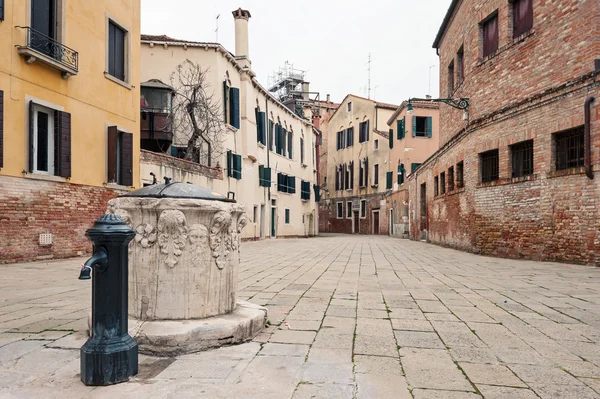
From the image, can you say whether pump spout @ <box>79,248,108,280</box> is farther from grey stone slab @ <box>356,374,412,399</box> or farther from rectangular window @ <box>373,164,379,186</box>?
rectangular window @ <box>373,164,379,186</box>

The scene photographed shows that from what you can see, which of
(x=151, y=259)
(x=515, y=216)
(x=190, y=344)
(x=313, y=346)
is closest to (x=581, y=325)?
(x=313, y=346)

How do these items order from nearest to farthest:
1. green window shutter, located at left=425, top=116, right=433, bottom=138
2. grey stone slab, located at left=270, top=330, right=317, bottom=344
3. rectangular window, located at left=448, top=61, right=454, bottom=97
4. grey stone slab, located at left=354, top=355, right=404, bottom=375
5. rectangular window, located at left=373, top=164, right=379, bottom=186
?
1. grey stone slab, located at left=354, top=355, right=404, bottom=375
2. grey stone slab, located at left=270, top=330, right=317, bottom=344
3. rectangular window, located at left=448, top=61, right=454, bottom=97
4. green window shutter, located at left=425, top=116, right=433, bottom=138
5. rectangular window, located at left=373, top=164, right=379, bottom=186

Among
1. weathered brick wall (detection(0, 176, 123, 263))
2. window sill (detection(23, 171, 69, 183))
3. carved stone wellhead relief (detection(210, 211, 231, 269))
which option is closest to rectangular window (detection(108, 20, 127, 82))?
weathered brick wall (detection(0, 176, 123, 263))

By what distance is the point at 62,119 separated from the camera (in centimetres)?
1070

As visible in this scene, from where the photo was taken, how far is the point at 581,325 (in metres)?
4.47

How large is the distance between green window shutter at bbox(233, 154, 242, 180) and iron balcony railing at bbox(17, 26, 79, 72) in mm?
10599

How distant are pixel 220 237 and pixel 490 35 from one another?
1351 cm

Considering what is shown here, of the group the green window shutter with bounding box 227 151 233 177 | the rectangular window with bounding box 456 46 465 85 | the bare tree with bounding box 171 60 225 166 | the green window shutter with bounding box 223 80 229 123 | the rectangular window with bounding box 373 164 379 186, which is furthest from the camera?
the rectangular window with bounding box 373 164 379 186

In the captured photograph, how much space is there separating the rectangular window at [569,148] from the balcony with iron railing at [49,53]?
38.6 feet

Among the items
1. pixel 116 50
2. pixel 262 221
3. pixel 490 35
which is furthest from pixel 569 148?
pixel 262 221

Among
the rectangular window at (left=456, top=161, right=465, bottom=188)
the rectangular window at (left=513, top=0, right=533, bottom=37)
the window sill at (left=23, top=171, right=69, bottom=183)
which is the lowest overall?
the window sill at (left=23, top=171, right=69, bottom=183)

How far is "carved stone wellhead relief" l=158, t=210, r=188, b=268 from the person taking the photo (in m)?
3.64

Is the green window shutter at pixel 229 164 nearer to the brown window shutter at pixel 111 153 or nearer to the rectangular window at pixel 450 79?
the brown window shutter at pixel 111 153

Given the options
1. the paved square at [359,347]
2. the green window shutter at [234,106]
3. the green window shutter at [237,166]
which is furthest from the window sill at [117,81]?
the green window shutter at [237,166]
